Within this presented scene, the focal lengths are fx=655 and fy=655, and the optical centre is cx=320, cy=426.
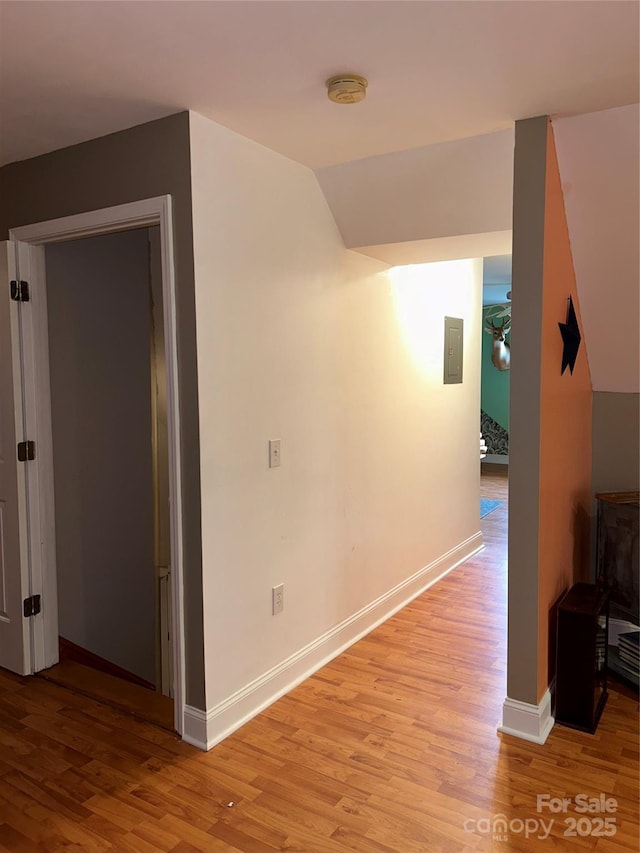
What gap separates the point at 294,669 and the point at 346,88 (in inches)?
93.7

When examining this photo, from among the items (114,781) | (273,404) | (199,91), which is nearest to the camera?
(199,91)

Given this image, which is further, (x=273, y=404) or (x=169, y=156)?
(x=273, y=404)

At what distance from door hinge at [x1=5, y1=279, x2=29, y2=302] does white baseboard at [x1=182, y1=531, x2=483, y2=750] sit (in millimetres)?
1912

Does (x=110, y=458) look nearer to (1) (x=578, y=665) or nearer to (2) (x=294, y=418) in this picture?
(2) (x=294, y=418)

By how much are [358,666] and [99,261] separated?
2485 mm

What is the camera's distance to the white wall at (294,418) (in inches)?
98.9

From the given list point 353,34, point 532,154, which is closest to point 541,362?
point 532,154

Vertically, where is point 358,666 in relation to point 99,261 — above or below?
below

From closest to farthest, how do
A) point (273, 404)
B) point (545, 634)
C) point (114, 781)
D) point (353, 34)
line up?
point (353, 34) → point (114, 781) → point (545, 634) → point (273, 404)

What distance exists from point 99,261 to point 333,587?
211 cm

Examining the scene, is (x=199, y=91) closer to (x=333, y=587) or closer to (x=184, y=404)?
(x=184, y=404)

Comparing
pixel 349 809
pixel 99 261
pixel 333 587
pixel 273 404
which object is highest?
pixel 99 261

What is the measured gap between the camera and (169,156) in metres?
2.39

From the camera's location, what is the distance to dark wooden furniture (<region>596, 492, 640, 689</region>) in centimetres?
295
